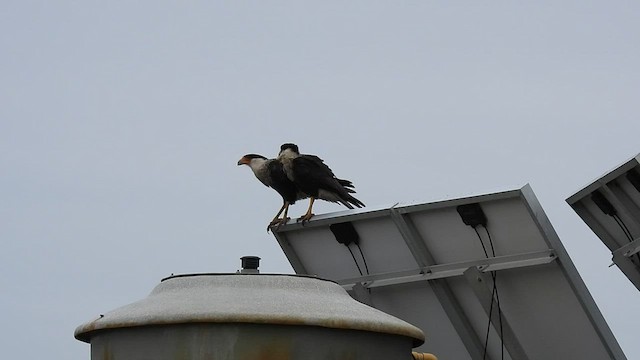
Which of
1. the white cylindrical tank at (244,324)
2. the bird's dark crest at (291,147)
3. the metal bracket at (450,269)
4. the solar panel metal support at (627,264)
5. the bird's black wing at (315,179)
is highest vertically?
the bird's dark crest at (291,147)

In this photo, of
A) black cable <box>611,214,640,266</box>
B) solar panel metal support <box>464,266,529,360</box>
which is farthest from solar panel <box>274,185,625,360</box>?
black cable <box>611,214,640,266</box>

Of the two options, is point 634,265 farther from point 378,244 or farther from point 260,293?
point 260,293

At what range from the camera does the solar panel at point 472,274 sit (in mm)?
9281

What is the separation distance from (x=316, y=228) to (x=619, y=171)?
114 inches

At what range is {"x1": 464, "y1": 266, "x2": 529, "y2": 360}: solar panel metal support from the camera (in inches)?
375

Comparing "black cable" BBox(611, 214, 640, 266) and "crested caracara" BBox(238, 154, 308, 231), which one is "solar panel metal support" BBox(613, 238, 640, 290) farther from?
"crested caracara" BBox(238, 154, 308, 231)

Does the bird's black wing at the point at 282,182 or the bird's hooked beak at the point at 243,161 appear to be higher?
the bird's hooked beak at the point at 243,161

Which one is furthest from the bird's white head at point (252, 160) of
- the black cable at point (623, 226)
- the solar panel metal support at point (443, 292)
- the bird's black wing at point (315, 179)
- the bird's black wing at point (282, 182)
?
the black cable at point (623, 226)

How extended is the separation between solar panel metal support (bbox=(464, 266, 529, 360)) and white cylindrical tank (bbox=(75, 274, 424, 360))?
3.09m

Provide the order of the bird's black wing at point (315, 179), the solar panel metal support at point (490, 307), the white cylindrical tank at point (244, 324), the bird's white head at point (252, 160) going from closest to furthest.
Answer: the white cylindrical tank at point (244, 324) → the solar panel metal support at point (490, 307) → the bird's black wing at point (315, 179) → the bird's white head at point (252, 160)

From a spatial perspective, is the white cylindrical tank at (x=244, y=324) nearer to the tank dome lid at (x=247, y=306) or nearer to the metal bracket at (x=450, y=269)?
the tank dome lid at (x=247, y=306)

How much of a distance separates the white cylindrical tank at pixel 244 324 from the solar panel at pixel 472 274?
2.98 meters

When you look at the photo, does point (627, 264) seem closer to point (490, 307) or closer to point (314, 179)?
point (490, 307)

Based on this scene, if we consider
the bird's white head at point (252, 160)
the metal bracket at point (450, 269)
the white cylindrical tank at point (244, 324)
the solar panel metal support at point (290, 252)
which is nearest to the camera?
the white cylindrical tank at point (244, 324)
